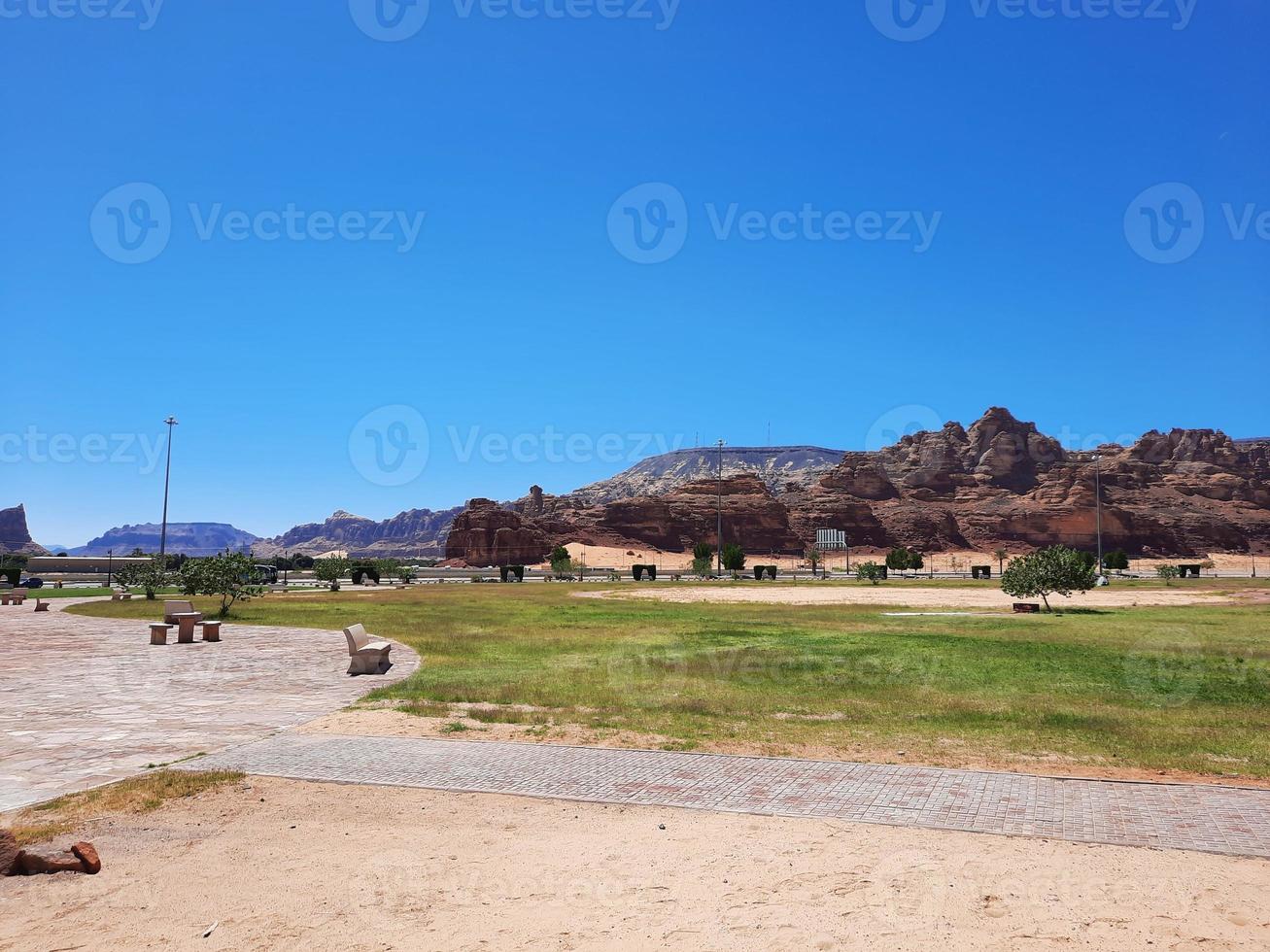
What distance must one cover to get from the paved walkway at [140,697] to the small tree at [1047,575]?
23.2m

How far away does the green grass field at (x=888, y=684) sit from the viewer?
9.87 metres

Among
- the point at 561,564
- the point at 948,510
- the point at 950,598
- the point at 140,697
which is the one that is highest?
the point at 948,510

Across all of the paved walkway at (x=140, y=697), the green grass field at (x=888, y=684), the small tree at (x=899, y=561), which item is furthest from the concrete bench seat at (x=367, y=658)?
the small tree at (x=899, y=561)

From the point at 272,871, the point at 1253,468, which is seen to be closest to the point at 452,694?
the point at 272,871

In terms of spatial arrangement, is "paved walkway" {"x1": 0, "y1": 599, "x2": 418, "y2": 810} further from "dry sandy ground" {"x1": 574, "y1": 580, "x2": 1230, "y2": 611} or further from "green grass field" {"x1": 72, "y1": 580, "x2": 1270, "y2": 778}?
"dry sandy ground" {"x1": 574, "y1": 580, "x2": 1230, "y2": 611}

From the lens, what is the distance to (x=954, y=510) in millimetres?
153500

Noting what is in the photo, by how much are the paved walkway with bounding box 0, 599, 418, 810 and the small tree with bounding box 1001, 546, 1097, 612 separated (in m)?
23.2

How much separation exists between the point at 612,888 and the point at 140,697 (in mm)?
10363

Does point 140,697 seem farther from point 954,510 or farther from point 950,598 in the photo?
point 954,510

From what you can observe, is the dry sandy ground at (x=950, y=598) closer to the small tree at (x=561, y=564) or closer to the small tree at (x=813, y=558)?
the small tree at (x=561, y=564)

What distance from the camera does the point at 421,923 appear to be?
5.20 metres

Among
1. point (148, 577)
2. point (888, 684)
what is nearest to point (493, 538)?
point (148, 577)

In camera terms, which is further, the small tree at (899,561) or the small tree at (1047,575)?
the small tree at (899,561)

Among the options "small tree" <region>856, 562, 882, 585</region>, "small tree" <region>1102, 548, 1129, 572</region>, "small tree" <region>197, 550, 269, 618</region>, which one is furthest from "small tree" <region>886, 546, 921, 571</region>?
"small tree" <region>197, 550, 269, 618</region>
